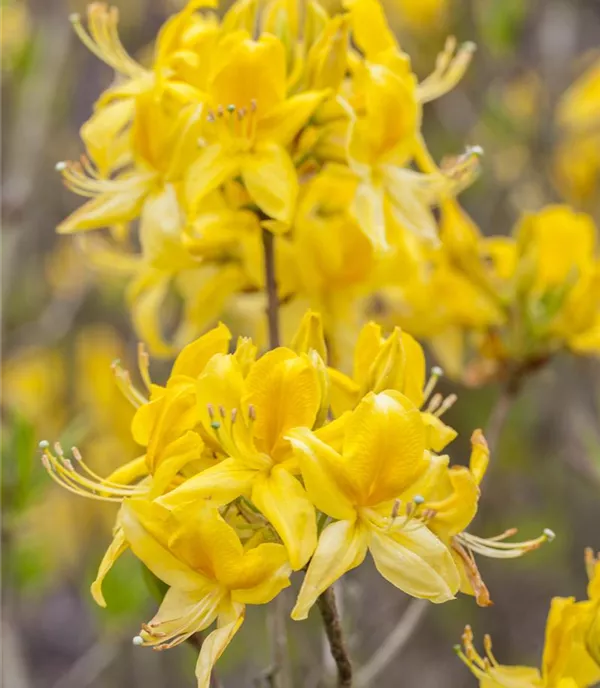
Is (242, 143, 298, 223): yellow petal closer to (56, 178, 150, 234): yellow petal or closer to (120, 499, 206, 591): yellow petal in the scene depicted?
(56, 178, 150, 234): yellow petal

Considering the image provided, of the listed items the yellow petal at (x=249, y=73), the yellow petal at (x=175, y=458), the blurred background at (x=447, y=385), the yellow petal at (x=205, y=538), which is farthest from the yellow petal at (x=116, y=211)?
the blurred background at (x=447, y=385)

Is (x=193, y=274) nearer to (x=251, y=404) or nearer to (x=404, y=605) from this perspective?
(x=251, y=404)

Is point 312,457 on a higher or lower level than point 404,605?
higher

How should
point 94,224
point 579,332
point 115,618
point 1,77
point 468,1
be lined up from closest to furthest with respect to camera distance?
point 94,224 < point 579,332 < point 115,618 < point 1,77 < point 468,1

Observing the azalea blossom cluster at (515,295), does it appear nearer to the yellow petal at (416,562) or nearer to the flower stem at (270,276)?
the flower stem at (270,276)

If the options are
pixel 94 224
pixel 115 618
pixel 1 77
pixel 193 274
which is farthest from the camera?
pixel 1 77

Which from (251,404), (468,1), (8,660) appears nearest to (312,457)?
(251,404)
